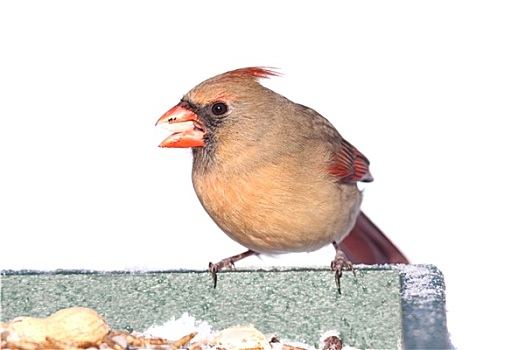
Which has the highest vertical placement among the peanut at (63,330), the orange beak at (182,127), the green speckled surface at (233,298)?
Answer: the orange beak at (182,127)

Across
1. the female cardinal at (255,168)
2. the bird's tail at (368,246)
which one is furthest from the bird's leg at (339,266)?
the bird's tail at (368,246)

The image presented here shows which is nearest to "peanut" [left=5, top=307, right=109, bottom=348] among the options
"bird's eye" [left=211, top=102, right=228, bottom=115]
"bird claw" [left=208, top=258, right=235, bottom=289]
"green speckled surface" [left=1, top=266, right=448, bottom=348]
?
"green speckled surface" [left=1, top=266, right=448, bottom=348]

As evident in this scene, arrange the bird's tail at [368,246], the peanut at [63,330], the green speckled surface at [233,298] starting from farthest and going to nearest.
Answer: the bird's tail at [368,246]
the green speckled surface at [233,298]
the peanut at [63,330]

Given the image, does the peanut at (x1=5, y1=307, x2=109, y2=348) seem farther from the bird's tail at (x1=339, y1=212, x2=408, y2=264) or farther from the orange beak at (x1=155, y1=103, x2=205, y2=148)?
the bird's tail at (x1=339, y1=212, x2=408, y2=264)

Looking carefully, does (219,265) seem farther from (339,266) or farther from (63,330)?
(63,330)

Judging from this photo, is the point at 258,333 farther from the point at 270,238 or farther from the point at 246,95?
the point at 246,95

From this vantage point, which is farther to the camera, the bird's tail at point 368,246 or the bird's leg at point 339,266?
the bird's tail at point 368,246

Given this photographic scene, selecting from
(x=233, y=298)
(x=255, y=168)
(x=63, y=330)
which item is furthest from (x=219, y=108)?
(x=63, y=330)

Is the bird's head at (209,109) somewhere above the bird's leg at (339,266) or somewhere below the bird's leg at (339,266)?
above

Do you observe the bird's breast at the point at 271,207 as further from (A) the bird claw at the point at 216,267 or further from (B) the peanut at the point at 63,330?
(B) the peanut at the point at 63,330

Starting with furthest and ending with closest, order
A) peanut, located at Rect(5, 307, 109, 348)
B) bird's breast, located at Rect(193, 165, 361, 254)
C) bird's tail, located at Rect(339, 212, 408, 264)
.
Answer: bird's tail, located at Rect(339, 212, 408, 264) → bird's breast, located at Rect(193, 165, 361, 254) → peanut, located at Rect(5, 307, 109, 348)
